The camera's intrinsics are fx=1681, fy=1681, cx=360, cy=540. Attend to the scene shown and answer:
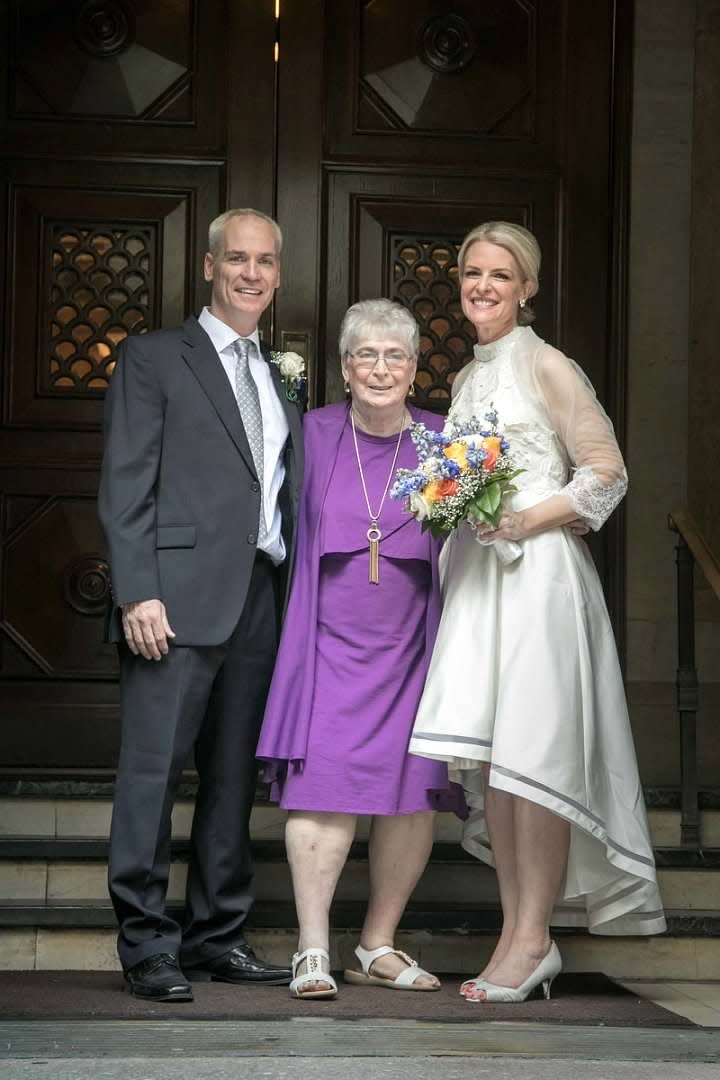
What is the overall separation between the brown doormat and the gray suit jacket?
91 cm

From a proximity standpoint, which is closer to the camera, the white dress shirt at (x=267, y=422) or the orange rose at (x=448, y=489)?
the orange rose at (x=448, y=489)

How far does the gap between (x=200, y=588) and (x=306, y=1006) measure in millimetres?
1096

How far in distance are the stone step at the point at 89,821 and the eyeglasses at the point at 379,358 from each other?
5.43ft

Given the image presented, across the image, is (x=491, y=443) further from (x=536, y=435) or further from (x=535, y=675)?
(x=535, y=675)

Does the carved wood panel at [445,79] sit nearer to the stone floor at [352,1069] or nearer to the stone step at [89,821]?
the stone step at [89,821]

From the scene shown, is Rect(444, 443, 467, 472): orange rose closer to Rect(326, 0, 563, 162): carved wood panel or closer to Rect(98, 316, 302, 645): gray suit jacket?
Rect(98, 316, 302, 645): gray suit jacket

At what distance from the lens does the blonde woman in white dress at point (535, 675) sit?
4320 mm

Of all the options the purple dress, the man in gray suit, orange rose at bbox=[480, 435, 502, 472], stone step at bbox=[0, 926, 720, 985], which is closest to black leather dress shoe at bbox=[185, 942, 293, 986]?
the man in gray suit

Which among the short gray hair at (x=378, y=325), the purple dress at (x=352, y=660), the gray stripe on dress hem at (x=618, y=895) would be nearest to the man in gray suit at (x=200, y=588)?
the purple dress at (x=352, y=660)

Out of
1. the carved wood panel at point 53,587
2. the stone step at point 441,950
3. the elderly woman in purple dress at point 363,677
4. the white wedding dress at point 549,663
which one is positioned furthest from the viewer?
the carved wood panel at point 53,587

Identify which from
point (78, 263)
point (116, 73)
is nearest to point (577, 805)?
point (78, 263)

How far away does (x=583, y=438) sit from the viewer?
4.44 metres

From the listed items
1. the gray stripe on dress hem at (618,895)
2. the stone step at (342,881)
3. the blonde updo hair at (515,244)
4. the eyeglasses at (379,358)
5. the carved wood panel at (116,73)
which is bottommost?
the stone step at (342,881)

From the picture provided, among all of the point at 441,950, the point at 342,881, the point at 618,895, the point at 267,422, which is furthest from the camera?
the point at 342,881
